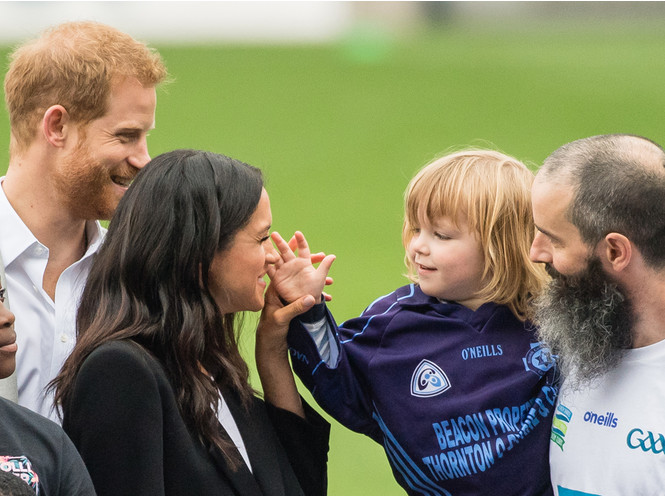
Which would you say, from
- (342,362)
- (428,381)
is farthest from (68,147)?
(428,381)

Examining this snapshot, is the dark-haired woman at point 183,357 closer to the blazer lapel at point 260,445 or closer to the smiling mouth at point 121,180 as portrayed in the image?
the blazer lapel at point 260,445

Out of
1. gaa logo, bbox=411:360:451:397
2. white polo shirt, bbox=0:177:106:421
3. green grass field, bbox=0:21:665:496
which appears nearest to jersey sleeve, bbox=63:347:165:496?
white polo shirt, bbox=0:177:106:421

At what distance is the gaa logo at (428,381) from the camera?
281cm

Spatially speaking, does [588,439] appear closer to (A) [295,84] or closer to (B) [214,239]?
(B) [214,239]

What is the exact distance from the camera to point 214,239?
2.54 metres

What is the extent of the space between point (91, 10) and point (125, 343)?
2192cm

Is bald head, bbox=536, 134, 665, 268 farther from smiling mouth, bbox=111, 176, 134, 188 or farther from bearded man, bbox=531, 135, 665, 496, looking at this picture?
smiling mouth, bbox=111, 176, 134, 188

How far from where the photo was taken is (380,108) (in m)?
22.7

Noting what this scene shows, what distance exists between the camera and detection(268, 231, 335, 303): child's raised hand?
282 centimetres

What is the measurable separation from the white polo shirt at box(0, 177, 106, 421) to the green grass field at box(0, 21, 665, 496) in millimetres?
8662

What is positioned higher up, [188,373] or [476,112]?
[188,373]

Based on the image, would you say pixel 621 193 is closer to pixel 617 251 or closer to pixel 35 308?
pixel 617 251

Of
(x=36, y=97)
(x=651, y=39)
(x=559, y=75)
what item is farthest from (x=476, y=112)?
(x=36, y=97)

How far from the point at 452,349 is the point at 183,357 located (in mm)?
806
